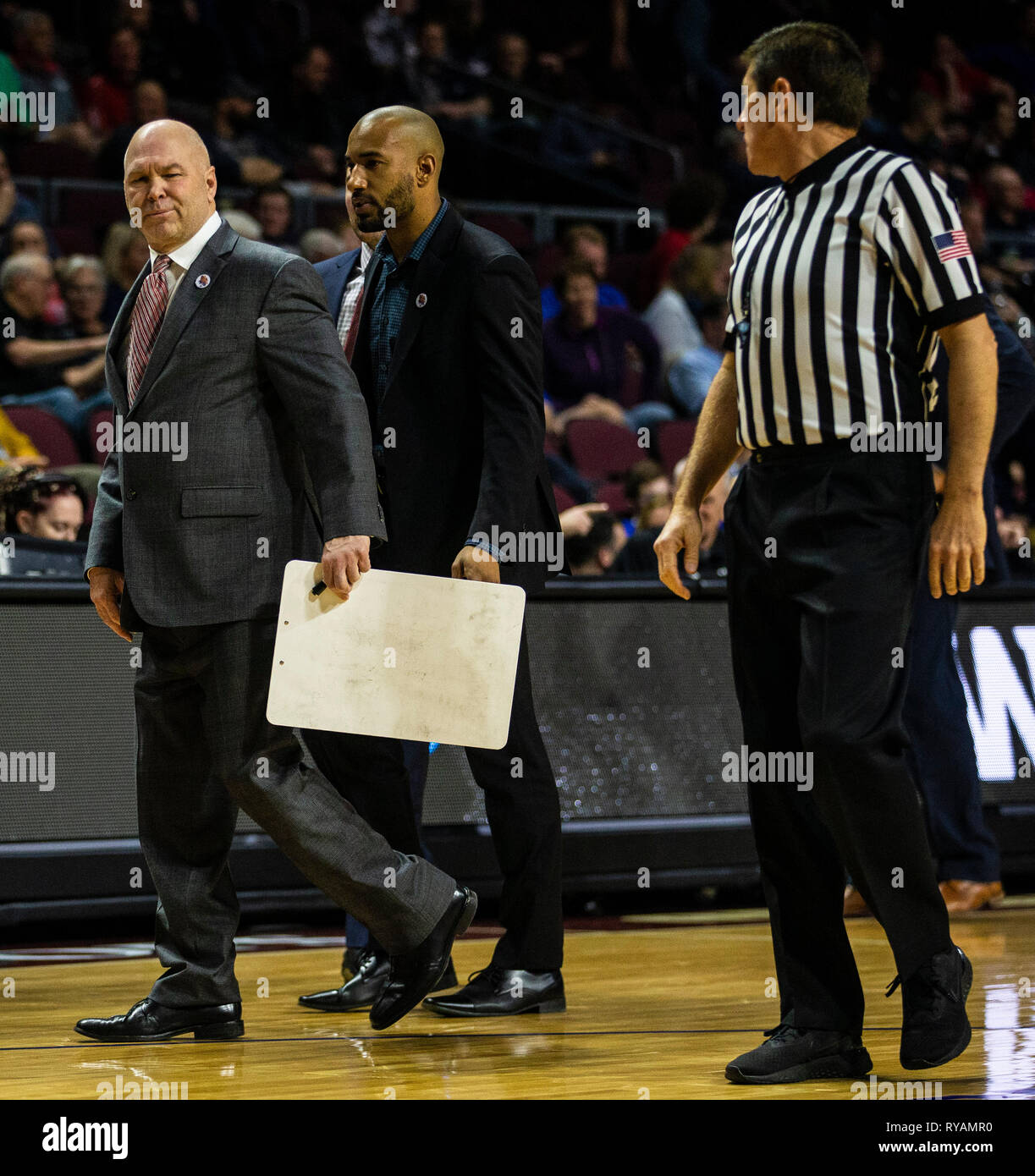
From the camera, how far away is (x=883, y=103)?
42.1ft

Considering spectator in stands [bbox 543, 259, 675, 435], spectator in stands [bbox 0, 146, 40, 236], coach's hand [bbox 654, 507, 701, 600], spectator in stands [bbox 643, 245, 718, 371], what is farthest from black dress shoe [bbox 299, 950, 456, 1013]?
spectator in stands [bbox 643, 245, 718, 371]

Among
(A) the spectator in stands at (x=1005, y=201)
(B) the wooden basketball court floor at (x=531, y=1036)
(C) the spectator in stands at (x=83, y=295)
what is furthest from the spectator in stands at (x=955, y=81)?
(B) the wooden basketball court floor at (x=531, y=1036)

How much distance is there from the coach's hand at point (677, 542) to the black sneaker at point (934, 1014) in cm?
73

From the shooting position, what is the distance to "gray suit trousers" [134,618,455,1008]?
3.16 meters

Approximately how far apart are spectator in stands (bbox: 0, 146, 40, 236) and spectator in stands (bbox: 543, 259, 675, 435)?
238cm

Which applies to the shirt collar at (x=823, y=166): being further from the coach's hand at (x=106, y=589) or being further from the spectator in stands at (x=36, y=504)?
the spectator in stands at (x=36, y=504)

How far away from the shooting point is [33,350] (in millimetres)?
7230

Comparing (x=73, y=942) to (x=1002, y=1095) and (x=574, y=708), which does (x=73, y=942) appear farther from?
(x=1002, y=1095)

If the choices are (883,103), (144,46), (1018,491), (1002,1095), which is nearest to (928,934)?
(1002,1095)

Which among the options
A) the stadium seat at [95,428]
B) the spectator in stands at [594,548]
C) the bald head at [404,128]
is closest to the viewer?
the bald head at [404,128]

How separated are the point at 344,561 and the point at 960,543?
105cm

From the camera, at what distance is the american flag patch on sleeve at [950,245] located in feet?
8.98
